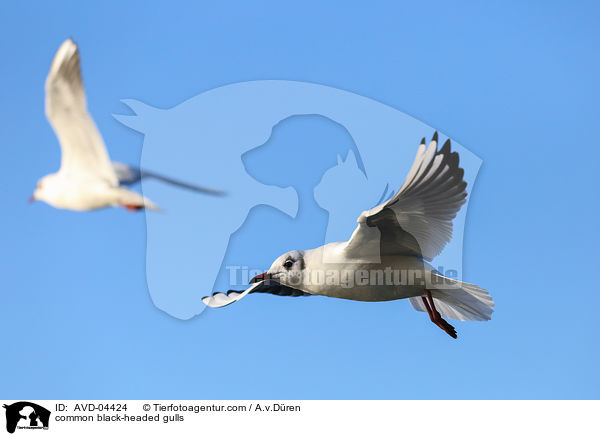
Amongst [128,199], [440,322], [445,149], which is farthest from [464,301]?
[128,199]

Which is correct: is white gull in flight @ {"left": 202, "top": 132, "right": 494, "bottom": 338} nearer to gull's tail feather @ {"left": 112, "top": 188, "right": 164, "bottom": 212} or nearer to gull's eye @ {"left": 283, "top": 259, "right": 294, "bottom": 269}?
gull's eye @ {"left": 283, "top": 259, "right": 294, "bottom": 269}

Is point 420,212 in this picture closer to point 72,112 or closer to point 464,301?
Result: point 464,301

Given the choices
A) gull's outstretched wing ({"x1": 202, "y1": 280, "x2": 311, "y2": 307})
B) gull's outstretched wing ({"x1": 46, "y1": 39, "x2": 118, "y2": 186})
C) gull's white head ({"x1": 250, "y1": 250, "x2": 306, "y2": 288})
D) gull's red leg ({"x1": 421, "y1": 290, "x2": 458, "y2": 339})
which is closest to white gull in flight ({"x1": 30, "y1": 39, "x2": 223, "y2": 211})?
gull's outstretched wing ({"x1": 46, "y1": 39, "x2": 118, "y2": 186})

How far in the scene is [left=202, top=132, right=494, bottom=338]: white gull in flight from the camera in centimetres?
400

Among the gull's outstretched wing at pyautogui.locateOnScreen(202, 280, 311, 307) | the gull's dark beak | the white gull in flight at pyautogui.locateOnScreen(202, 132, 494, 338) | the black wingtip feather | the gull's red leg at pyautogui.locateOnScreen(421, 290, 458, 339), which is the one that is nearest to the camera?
the black wingtip feather

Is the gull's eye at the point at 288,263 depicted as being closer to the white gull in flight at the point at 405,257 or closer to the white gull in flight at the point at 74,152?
the white gull in flight at the point at 405,257

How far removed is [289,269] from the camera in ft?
15.8

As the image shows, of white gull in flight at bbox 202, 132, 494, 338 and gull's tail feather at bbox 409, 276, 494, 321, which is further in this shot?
gull's tail feather at bbox 409, 276, 494, 321

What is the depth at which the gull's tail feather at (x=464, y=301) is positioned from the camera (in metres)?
4.96

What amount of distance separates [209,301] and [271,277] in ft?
2.38

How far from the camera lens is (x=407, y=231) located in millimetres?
4449

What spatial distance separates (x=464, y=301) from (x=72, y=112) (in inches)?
127

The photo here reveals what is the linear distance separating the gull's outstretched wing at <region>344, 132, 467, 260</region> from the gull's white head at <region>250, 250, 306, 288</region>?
0.42 meters
